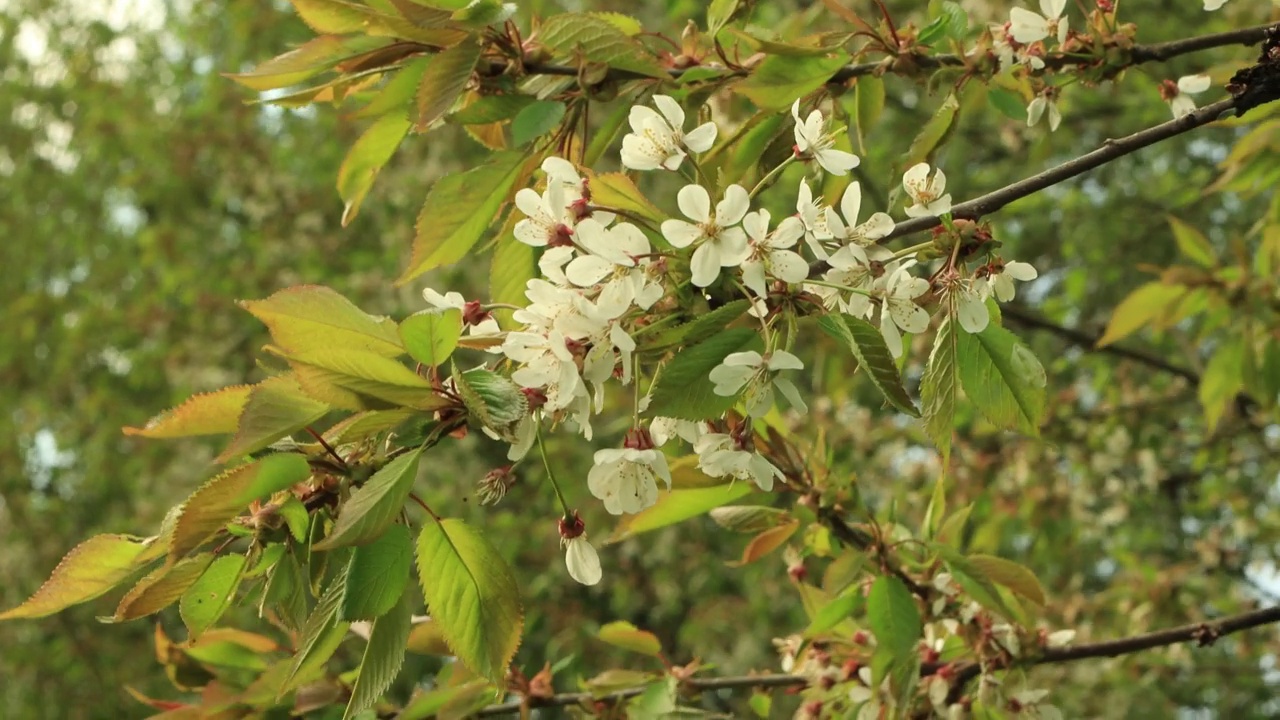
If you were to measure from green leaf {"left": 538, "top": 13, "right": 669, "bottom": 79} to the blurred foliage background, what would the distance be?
31cm

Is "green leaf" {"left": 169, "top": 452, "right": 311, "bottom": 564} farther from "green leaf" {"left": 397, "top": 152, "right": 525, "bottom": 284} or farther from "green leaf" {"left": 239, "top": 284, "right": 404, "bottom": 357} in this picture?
"green leaf" {"left": 397, "top": 152, "right": 525, "bottom": 284}

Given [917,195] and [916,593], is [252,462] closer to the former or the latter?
[917,195]

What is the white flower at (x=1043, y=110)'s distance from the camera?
53.0 inches

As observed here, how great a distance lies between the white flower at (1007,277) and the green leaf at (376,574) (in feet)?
1.77

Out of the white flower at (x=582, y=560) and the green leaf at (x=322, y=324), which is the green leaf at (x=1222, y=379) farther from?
the green leaf at (x=322, y=324)

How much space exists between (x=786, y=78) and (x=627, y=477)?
18.6 inches

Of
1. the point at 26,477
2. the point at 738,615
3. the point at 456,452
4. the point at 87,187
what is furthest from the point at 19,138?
the point at 738,615

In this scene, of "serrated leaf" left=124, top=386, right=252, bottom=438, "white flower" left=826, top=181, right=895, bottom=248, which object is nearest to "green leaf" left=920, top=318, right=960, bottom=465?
"white flower" left=826, top=181, right=895, bottom=248

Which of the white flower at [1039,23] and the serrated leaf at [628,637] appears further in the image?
the serrated leaf at [628,637]

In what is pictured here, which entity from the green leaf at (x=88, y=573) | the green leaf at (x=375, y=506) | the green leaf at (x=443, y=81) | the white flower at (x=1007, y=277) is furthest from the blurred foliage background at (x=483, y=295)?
the green leaf at (x=88, y=573)

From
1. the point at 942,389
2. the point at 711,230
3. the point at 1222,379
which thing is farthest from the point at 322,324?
the point at 1222,379

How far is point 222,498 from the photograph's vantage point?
880mm

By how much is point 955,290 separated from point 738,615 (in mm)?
4239

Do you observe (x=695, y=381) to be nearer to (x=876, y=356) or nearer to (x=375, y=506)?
(x=876, y=356)
